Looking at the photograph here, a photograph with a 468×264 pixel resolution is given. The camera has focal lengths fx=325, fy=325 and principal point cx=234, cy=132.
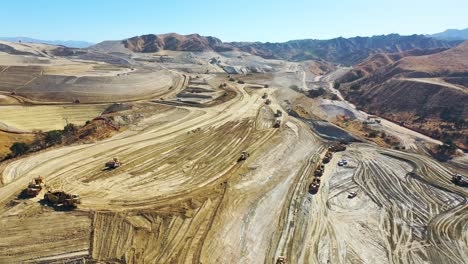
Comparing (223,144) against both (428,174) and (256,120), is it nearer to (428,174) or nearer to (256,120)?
(256,120)

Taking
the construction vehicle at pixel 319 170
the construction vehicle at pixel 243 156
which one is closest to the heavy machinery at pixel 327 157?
the construction vehicle at pixel 319 170

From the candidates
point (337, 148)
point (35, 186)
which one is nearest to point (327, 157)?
Result: point (337, 148)

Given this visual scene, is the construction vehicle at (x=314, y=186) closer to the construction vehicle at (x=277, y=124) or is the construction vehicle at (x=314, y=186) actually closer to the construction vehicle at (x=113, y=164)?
the construction vehicle at (x=277, y=124)

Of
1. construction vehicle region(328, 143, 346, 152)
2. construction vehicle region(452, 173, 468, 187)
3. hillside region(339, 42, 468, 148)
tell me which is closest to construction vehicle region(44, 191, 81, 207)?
construction vehicle region(328, 143, 346, 152)

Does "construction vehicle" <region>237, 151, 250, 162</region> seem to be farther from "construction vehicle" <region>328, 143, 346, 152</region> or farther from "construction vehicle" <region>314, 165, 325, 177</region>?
"construction vehicle" <region>328, 143, 346, 152</region>

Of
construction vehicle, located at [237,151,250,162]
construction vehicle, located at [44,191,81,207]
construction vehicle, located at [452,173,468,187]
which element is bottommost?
construction vehicle, located at [452,173,468,187]

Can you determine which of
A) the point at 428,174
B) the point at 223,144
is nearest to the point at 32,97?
the point at 223,144

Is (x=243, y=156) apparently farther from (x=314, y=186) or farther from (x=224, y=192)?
(x=314, y=186)
